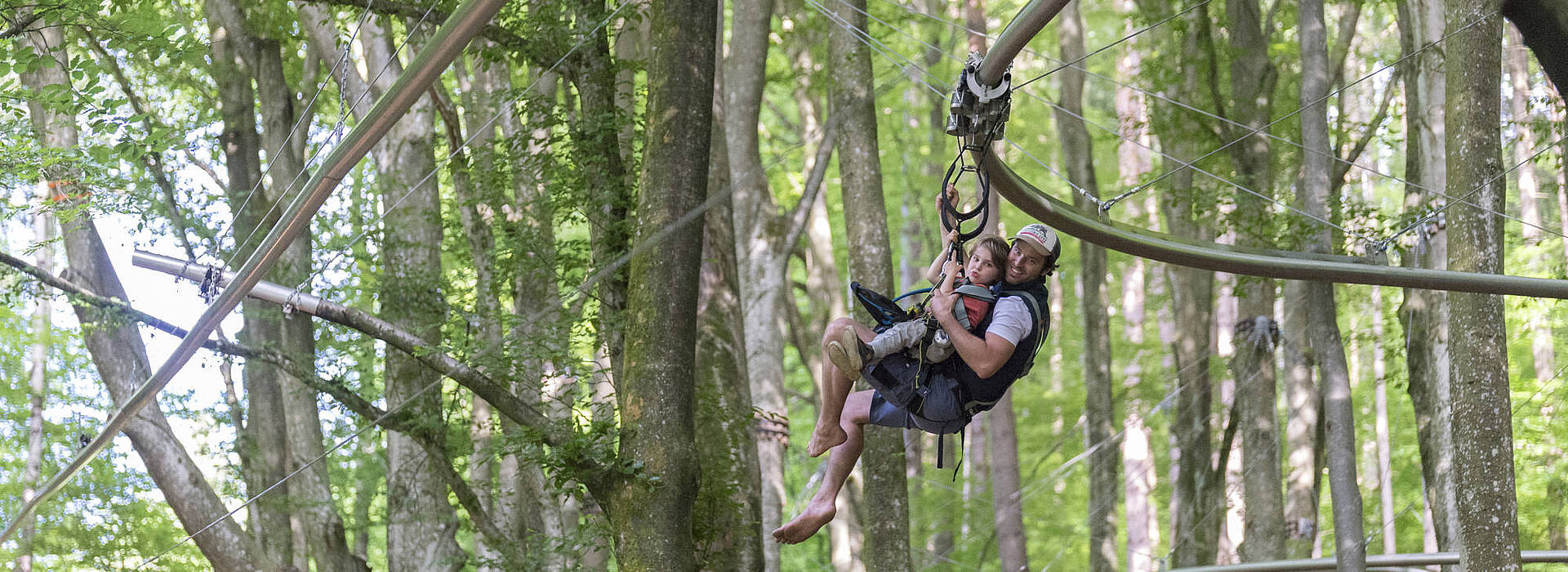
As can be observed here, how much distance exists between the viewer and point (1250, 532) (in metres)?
14.1

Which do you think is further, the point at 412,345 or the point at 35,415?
the point at 35,415

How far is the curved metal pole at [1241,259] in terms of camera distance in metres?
5.71

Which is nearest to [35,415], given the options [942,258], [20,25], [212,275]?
[20,25]

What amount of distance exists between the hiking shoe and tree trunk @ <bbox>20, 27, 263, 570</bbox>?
6.27 m

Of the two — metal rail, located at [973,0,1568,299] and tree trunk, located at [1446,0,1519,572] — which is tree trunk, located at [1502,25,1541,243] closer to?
tree trunk, located at [1446,0,1519,572]

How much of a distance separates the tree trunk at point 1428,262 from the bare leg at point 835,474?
6057mm

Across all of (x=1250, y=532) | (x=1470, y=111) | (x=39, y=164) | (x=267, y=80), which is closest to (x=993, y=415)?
(x=1250, y=532)

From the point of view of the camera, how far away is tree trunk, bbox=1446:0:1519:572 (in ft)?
29.1

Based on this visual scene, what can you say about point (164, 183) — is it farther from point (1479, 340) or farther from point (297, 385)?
point (1479, 340)

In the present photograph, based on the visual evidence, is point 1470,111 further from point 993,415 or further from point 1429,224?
point 993,415

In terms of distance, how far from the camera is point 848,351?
513 cm

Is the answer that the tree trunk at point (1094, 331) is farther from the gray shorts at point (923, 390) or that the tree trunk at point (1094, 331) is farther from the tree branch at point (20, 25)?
the gray shorts at point (923, 390)

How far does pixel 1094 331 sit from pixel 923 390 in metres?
12.4

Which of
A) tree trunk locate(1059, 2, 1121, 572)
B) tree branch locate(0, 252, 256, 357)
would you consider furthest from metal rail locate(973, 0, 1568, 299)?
tree trunk locate(1059, 2, 1121, 572)
